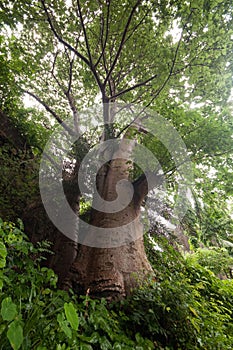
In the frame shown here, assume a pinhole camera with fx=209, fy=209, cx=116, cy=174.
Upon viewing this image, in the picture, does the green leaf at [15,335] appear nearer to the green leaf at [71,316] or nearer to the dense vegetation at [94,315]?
the dense vegetation at [94,315]

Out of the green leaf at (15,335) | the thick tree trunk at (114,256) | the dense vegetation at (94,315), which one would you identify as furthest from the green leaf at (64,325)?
the thick tree trunk at (114,256)

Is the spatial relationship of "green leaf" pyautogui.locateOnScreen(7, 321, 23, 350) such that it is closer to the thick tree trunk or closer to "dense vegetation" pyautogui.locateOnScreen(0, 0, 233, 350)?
"dense vegetation" pyautogui.locateOnScreen(0, 0, 233, 350)

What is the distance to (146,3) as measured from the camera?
2518mm

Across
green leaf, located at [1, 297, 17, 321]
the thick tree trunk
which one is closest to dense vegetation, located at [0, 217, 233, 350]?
green leaf, located at [1, 297, 17, 321]

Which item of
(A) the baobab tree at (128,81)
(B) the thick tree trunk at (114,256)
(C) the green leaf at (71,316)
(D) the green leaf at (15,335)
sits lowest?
(D) the green leaf at (15,335)

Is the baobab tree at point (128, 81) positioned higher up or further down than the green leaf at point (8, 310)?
higher up

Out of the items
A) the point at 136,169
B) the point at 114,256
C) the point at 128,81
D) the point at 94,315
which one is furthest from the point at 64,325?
the point at 128,81

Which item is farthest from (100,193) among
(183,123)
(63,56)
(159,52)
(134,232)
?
(63,56)

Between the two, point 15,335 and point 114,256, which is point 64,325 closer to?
point 15,335

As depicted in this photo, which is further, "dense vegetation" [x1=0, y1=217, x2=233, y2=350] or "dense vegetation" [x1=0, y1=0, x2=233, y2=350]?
"dense vegetation" [x1=0, y1=0, x2=233, y2=350]

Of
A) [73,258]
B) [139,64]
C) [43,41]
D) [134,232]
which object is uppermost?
[43,41]

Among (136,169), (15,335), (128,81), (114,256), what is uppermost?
(128,81)

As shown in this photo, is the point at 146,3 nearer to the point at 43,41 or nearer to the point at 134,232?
the point at 43,41

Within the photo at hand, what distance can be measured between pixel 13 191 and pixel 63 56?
3.09m
